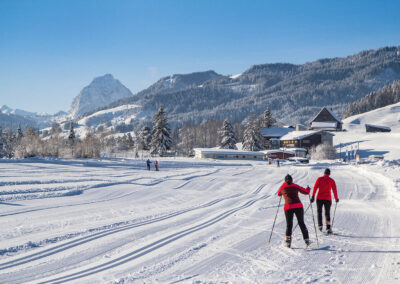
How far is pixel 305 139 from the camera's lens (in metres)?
67.7

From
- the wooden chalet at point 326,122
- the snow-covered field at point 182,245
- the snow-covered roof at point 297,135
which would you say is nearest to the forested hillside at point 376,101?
the wooden chalet at point 326,122

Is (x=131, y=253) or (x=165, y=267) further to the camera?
(x=131, y=253)

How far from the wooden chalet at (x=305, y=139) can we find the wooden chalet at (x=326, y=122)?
911 inches

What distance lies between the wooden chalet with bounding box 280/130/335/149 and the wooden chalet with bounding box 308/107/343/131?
2314 centimetres

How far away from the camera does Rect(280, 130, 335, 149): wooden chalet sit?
67.0 m

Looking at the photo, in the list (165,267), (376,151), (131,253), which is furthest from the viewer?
(376,151)

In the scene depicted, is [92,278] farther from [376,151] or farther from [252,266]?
[376,151]

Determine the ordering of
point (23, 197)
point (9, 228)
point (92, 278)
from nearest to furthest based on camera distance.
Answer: point (92, 278)
point (9, 228)
point (23, 197)

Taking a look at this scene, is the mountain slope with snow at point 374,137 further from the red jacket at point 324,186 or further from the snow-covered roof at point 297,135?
the red jacket at point 324,186

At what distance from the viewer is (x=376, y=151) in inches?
2367

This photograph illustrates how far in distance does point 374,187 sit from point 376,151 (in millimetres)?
50346

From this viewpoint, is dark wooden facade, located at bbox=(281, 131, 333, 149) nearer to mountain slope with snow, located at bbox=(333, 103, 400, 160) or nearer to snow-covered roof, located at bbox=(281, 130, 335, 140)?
snow-covered roof, located at bbox=(281, 130, 335, 140)

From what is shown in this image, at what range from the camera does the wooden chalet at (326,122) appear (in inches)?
3593

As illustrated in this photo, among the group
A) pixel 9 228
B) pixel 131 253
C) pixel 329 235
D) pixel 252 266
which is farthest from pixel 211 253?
pixel 9 228
